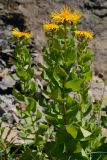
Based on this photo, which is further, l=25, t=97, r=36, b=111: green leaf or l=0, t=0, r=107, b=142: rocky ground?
l=0, t=0, r=107, b=142: rocky ground

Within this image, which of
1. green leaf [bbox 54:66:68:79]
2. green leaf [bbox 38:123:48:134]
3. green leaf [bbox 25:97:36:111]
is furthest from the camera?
green leaf [bbox 25:97:36:111]

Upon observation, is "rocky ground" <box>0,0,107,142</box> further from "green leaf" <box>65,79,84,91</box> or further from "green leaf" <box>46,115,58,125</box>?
"green leaf" <box>65,79,84,91</box>

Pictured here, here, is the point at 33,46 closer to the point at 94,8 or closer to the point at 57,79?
the point at 94,8

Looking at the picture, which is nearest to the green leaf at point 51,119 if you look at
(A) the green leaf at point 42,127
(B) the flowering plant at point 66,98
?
(B) the flowering plant at point 66,98

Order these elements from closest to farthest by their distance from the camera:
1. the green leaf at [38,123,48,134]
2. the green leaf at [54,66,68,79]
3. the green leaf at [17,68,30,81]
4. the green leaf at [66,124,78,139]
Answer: the green leaf at [54,66,68,79] < the green leaf at [66,124,78,139] < the green leaf at [38,123,48,134] < the green leaf at [17,68,30,81]

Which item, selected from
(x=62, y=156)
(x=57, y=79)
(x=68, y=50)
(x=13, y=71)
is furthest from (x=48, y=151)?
(x=13, y=71)

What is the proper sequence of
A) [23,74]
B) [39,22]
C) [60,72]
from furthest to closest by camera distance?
1. [39,22]
2. [23,74]
3. [60,72]

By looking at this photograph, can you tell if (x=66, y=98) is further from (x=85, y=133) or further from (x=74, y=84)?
(x=85, y=133)

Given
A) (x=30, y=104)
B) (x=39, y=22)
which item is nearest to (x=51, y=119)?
(x=30, y=104)

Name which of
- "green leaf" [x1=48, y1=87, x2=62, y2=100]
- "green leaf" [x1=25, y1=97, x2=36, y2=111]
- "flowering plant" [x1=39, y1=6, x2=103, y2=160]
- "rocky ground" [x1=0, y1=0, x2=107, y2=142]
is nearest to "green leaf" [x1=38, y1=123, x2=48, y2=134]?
"flowering plant" [x1=39, y1=6, x2=103, y2=160]

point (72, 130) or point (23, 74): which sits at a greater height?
point (23, 74)

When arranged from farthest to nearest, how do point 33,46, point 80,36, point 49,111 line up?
point 33,46, point 80,36, point 49,111
